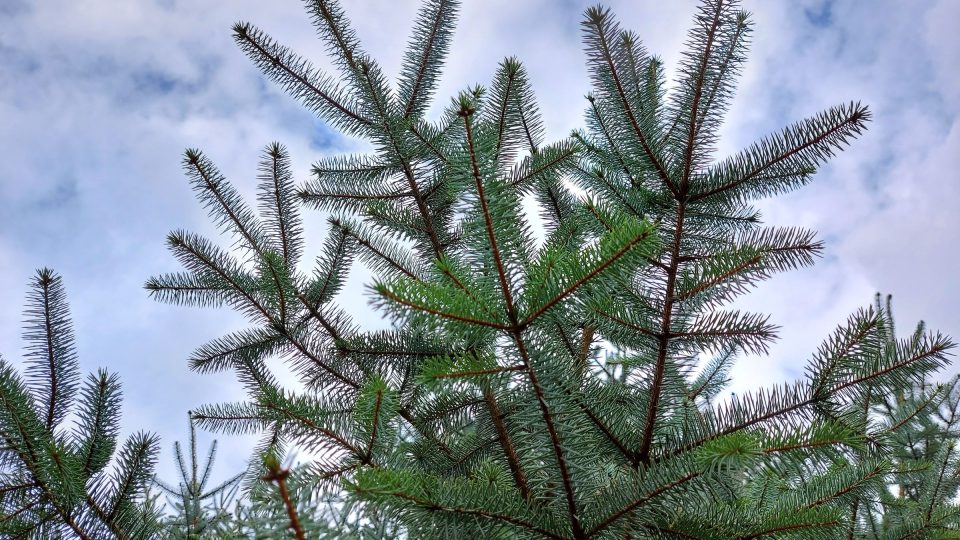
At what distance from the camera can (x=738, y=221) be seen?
2496 mm

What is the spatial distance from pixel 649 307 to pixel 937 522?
243 centimetres

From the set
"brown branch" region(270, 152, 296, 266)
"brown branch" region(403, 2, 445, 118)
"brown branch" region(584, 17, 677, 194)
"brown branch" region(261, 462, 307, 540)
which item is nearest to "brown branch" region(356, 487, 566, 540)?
"brown branch" region(261, 462, 307, 540)

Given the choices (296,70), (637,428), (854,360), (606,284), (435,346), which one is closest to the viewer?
(606,284)

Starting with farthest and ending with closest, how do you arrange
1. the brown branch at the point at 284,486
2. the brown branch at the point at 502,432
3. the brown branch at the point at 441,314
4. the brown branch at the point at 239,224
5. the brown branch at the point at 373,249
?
the brown branch at the point at 373,249, the brown branch at the point at 239,224, the brown branch at the point at 502,432, the brown branch at the point at 441,314, the brown branch at the point at 284,486

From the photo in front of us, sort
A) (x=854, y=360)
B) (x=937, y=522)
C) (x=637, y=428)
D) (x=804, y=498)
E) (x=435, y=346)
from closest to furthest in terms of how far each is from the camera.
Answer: (x=854, y=360), (x=637, y=428), (x=804, y=498), (x=435, y=346), (x=937, y=522)

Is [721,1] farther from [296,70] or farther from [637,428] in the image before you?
[296,70]

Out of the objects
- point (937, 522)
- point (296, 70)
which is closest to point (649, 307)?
point (296, 70)

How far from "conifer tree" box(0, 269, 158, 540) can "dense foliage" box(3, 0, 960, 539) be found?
0.17 feet

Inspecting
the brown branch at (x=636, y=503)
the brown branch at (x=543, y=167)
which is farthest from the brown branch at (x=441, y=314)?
the brown branch at (x=543, y=167)

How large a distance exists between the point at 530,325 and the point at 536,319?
0.09ft

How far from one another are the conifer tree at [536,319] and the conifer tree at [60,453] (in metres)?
0.49

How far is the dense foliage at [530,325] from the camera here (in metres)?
1.44

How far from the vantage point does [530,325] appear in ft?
4.76

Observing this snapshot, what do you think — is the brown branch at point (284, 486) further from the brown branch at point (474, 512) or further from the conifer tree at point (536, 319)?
the brown branch at point (474, 512)
